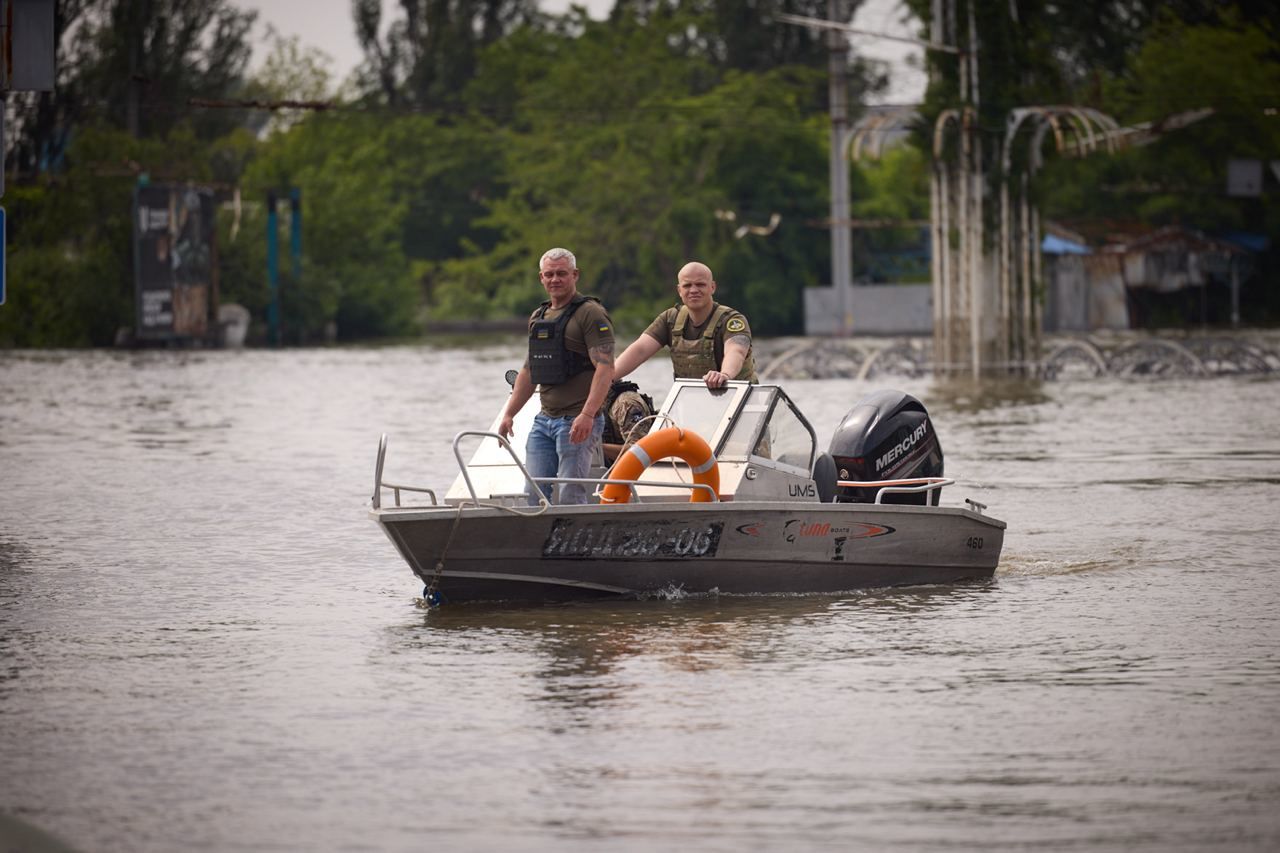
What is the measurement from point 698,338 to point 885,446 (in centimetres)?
146

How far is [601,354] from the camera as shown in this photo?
1215 centimetres

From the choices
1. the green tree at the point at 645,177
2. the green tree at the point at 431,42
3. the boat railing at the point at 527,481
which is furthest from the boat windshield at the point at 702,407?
the green tree at the point at 431,42

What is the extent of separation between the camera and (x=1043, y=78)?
41562 mm

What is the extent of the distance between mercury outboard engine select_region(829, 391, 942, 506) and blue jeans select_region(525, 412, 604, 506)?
167 centimetres

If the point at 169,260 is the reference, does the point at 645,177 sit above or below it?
above

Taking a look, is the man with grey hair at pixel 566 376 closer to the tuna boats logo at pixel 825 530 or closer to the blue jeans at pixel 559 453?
the blue jeans at pixel 559 453

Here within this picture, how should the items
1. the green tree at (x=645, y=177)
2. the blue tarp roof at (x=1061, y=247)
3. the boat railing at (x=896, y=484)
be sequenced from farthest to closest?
the green tree at (x=645, y=177) < the blue tarp roof at (x=1061, y=247) < the boat railing at (x=896, y=484)

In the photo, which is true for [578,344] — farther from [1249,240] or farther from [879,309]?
[1249,240]

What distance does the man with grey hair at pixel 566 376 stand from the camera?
1223 cm

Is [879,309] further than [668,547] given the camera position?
Yes

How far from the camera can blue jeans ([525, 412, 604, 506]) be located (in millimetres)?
12430

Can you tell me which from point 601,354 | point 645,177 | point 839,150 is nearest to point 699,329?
point 601,354

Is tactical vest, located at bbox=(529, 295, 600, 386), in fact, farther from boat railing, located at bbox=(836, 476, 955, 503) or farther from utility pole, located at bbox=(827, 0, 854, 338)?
utility pole, located at bbox=(827, 0, 854, 338)

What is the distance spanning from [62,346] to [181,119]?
15.8 meters
